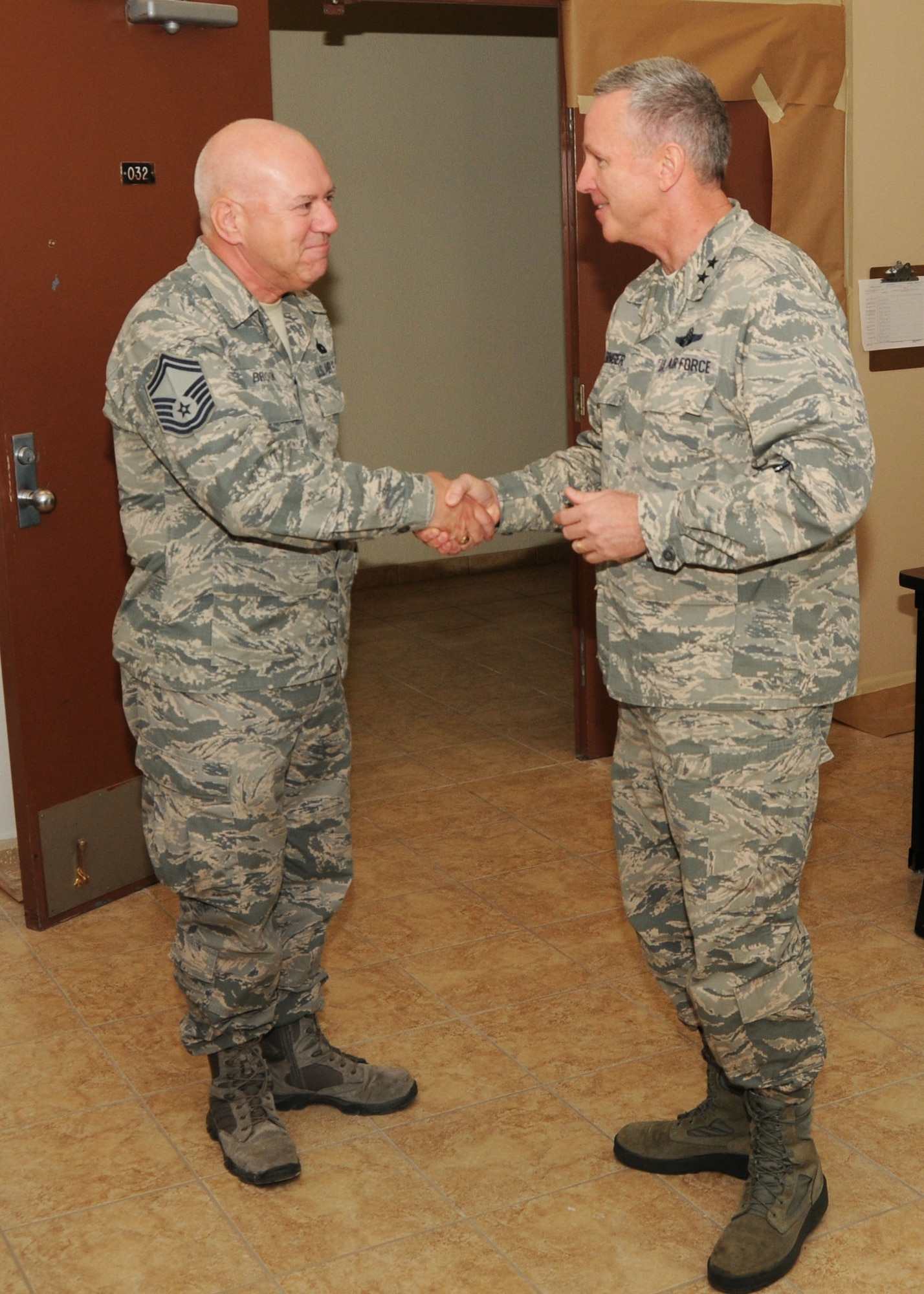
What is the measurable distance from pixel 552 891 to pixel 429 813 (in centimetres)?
69

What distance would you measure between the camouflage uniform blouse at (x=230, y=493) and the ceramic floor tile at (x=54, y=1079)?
937 millimetres

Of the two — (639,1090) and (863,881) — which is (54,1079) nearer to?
(639,1090)

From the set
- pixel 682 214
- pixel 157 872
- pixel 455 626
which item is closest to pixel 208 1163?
pixel 157 872

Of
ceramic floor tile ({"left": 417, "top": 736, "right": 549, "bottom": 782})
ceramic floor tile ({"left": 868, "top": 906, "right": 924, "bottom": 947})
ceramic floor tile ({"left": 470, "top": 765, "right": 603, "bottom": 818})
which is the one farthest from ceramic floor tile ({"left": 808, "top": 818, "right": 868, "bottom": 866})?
ceramic floor tile ({"left": 417, "top": 736, "right": 549, "bottom": 782})

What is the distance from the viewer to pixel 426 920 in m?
3.76

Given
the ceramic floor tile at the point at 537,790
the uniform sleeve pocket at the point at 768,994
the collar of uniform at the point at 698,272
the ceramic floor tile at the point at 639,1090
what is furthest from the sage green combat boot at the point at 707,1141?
the ceramic floor tile at the point at 537,790

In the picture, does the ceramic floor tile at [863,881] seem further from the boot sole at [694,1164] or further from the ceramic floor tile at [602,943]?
the boot sole at [694,1164]

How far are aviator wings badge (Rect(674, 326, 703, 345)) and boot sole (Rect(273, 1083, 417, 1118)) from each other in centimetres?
156

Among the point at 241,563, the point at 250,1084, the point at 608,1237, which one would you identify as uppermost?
the point at 241,563

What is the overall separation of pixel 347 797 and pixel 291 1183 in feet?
2.33

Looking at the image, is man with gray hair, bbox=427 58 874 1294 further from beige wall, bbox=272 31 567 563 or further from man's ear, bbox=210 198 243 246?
beige wall, bbox=272 31 567 563

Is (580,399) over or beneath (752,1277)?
over

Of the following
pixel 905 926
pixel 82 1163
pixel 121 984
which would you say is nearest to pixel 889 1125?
pixel 905 926

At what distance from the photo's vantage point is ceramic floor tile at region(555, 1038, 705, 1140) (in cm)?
287
